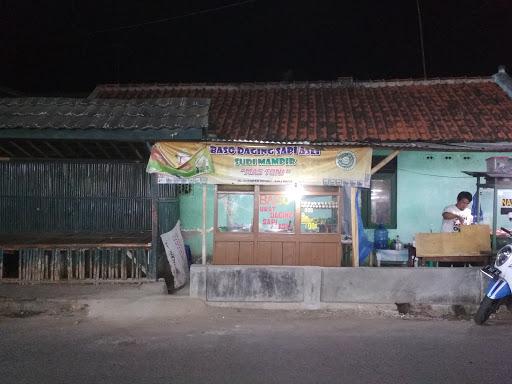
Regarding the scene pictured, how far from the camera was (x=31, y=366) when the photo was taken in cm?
537

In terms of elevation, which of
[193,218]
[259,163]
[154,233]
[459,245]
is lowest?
[459,245]

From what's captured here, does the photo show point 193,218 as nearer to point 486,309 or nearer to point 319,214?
point 319,214

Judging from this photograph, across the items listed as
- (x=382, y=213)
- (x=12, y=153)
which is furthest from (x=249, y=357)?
(x=12, y=153)

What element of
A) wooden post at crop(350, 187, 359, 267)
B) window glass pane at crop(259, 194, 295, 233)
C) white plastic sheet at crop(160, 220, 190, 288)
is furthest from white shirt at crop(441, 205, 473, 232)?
white plastic sheet at crop(160, 220, 190, 288)

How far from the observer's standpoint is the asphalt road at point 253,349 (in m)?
5.14

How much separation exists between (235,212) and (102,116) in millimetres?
3155

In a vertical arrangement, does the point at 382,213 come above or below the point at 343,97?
below

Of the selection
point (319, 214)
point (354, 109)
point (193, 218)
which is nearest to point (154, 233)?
point (193, 218)

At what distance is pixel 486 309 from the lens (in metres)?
7.17

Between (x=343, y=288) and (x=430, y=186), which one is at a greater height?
(x=430, y=186)

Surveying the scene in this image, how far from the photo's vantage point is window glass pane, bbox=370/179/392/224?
34.6 feet

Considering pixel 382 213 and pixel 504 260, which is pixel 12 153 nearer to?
pixel 382 213

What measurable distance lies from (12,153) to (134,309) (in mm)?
4819

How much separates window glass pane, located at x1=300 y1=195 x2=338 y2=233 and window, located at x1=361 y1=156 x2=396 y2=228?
5.60 feet
